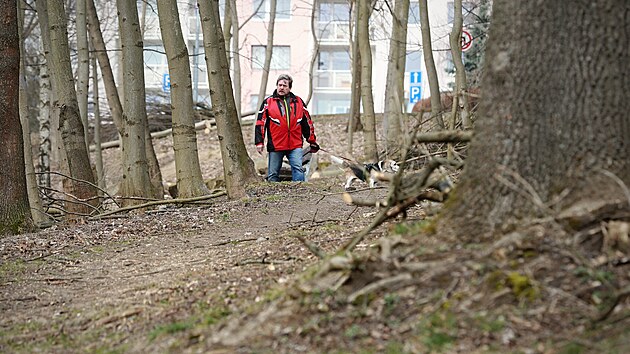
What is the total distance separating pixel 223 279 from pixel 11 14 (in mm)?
5379

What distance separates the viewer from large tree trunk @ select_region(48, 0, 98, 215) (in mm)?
12883

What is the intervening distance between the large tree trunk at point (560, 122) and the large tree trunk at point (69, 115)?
29.5ft

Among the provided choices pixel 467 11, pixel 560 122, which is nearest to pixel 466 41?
pixel 467 11

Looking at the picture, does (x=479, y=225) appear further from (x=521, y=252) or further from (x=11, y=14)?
(x=11, y=14)

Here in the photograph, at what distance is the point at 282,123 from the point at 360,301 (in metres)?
9.42

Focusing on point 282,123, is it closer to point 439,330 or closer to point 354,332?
point 354,332

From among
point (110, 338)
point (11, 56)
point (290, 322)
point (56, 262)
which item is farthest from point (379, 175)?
point (11, 56)

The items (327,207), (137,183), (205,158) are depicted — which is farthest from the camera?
(205,158)

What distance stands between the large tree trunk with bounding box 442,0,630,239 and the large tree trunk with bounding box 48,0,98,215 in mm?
8978

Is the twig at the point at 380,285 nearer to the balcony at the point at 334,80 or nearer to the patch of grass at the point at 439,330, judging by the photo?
the patch of grass at the point at 439,330

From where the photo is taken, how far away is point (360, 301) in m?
4.59

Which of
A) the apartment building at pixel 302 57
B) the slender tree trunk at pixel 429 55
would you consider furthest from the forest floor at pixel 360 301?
the apartment building at pixel 302 57

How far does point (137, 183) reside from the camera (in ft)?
43.8

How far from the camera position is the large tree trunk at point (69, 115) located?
1288 cm
